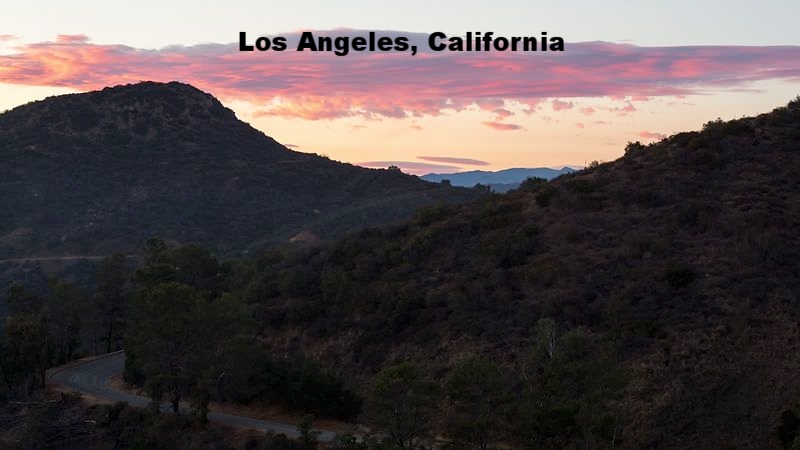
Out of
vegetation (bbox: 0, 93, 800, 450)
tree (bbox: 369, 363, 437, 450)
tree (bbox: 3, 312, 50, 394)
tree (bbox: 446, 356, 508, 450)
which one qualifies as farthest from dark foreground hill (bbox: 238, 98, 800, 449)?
tree (bbox: 3, 312, 50, 394)

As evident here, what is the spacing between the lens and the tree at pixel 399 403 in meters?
33.2

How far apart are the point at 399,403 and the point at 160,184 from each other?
447 ft

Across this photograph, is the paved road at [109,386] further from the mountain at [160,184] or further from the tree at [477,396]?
the mountain at [160,184]

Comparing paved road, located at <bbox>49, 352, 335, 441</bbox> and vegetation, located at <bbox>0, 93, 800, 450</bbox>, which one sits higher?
vegetation, located at <bbox>0, 93, 800, 450</bbox>

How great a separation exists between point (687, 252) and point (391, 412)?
23187mm

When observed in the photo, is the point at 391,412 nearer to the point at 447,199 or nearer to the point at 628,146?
the point at 628,146

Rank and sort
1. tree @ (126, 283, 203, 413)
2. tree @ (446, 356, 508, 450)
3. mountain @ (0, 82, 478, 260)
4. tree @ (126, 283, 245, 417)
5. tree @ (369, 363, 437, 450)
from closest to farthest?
tree @ (446, 356, 508, 450) < tree @ (369, 363, 437, 450) < tree @ (126, 283, 245, 417) < tree @ (126, 283, 203, 413) < mountain @ (0, 82, 478, 260)

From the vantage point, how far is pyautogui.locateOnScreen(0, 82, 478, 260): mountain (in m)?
137

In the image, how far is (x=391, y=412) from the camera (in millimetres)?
33438

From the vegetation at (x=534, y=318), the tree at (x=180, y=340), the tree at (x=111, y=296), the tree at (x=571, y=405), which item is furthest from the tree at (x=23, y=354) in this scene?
the tree at (x=571, y=405)

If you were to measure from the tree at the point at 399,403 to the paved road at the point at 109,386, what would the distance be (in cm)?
536

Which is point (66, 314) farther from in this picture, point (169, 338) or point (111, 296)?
point (169, 338)

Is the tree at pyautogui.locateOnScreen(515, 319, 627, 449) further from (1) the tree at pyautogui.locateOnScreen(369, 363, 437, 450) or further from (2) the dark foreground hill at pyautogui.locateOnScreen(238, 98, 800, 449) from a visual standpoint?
(1) the tree at pyautogui.locateOnScreen(369, 363, 437, 450)

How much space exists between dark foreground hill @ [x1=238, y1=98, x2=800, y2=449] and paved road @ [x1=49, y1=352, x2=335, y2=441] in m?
7.59
